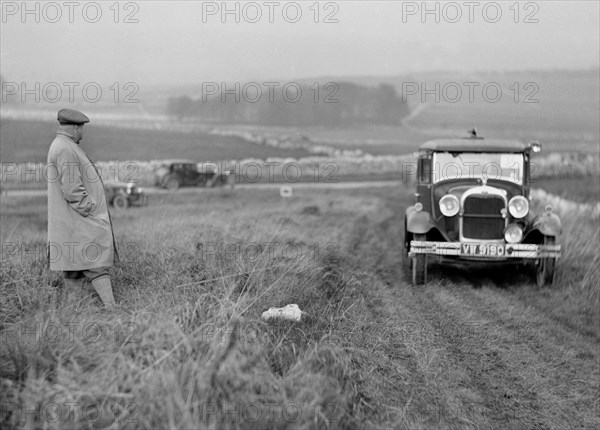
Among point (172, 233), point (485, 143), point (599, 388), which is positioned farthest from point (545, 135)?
point (599, 388)

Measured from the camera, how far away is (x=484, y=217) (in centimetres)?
1109

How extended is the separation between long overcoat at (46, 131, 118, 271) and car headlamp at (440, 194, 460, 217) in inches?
247

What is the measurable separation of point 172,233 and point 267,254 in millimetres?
2557

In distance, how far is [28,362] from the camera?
4.36 m

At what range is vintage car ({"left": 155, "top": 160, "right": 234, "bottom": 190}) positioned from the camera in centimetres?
3055

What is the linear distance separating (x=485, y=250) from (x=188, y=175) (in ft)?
75.9

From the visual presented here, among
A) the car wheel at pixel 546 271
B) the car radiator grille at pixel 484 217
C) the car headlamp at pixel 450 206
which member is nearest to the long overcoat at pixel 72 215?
the car headlamp at pixel 450 206

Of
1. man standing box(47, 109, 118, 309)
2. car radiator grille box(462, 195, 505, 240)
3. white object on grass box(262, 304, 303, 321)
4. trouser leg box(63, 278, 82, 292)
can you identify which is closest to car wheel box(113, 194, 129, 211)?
car radiator grille box(462, 195, 505, 240)

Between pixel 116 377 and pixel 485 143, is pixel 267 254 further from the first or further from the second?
pixel 485 143

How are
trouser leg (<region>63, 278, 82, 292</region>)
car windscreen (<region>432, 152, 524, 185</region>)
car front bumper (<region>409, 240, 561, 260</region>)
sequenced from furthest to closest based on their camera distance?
car windscreen (<region>432, 152, 524, 185</region>)
car front bumper (<region>409, 240, 561, 260</region>)
trouser leg (<region>63, 278, 82, 292</region>)

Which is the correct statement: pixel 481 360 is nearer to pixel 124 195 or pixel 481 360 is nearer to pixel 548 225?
pixel 548 225

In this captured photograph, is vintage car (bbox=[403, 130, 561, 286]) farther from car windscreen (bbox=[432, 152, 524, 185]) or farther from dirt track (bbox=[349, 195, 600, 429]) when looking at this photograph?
dirt track (bbox=[349, 195, 600, 429])

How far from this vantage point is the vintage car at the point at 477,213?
10.5 meters

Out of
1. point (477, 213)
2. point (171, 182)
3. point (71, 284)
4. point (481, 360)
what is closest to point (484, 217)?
point (477, 213)
